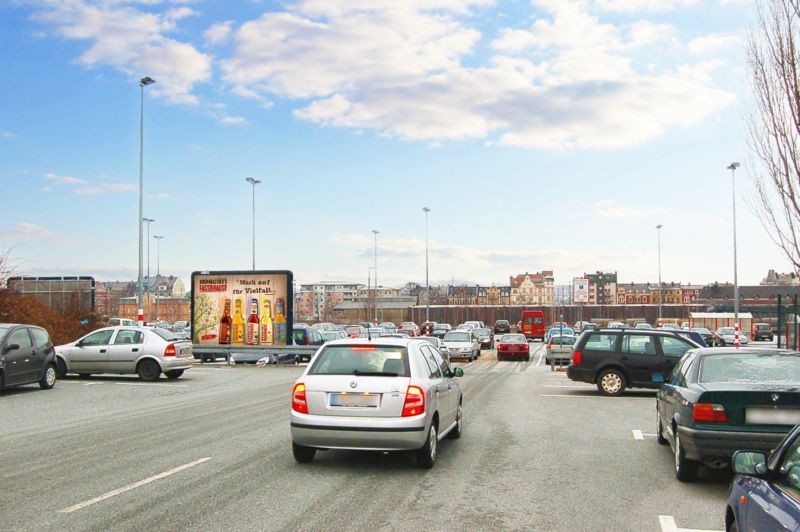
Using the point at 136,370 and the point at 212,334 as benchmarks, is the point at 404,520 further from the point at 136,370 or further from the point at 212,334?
the point at 212,334

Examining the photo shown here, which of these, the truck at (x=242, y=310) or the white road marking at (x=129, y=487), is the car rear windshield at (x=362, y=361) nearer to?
the white road marking at (x=129, y=487)

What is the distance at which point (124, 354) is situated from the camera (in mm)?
22188

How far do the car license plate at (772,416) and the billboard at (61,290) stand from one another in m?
32.5

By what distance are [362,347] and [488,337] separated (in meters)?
44.8

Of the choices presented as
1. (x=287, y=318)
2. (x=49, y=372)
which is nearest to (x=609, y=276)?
(x=287, y=318)

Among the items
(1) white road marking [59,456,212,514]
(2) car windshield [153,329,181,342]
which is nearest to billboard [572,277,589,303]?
(2) car windshield [153,329,181,342]

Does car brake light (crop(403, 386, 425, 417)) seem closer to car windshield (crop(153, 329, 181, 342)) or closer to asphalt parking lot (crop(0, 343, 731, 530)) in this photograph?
asphalt parking lot (crop(0, 343, 731, 530))

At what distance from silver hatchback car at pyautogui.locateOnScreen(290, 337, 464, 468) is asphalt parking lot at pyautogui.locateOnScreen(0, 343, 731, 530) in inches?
14.5

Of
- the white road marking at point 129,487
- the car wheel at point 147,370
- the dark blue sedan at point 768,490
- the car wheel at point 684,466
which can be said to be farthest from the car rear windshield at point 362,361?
the car wheel at point 147,370

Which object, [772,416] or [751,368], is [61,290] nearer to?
[751,368]

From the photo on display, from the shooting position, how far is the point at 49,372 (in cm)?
1938

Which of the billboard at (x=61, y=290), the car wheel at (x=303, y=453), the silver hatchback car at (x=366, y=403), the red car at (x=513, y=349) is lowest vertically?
the red car at (x=513, y=349)

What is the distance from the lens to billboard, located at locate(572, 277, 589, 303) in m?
37.5

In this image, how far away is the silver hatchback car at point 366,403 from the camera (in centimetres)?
862
